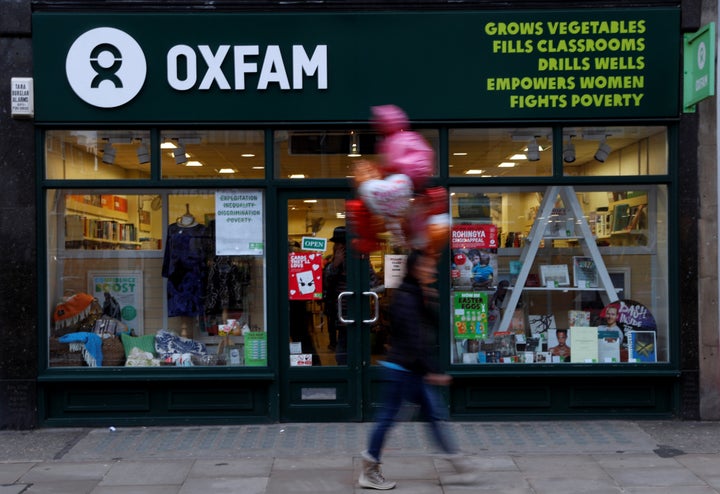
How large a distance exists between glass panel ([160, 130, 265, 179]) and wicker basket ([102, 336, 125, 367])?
5.89ft

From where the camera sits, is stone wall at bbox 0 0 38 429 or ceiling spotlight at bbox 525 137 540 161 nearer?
stone wall at bbox 0 0 38 429

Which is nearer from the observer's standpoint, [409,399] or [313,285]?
[409,399]

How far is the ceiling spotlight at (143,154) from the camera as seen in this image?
8180 mm

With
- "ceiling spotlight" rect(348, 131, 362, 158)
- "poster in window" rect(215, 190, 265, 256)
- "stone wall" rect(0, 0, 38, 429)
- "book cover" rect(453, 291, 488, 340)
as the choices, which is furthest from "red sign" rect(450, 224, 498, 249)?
"stone wall" rect(0, 0, 38, 429)

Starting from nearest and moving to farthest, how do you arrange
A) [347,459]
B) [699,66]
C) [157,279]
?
[347,459] < [699,66] < [157,279]

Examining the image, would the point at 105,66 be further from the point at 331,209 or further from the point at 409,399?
the point at 409,399

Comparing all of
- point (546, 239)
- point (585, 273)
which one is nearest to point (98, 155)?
point (546, 239)

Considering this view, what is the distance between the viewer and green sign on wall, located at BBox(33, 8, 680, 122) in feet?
26.1

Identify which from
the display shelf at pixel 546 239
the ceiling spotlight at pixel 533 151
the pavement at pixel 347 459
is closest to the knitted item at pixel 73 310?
the pavement at pixel 347 459

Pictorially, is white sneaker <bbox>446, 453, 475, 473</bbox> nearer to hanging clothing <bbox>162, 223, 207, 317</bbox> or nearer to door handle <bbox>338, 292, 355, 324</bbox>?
door handle <bbox>338, 292, 355, 324</bbox>

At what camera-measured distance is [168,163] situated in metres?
8.19

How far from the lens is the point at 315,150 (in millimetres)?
8188

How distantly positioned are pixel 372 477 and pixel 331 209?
3.08 m

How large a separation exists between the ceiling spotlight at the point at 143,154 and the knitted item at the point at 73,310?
1.50 m
